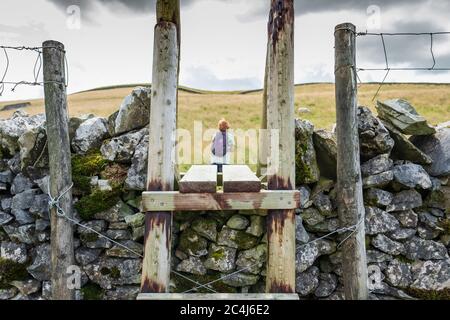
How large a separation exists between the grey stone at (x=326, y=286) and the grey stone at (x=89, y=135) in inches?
152

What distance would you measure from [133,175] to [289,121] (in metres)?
2.38

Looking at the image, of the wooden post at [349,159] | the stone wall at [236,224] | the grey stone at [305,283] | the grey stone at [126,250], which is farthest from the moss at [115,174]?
the wooden post at [349,159]

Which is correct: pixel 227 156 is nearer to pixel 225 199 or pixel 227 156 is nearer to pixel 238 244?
pixel 238 244

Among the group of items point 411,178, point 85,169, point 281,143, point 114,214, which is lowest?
point 114,214

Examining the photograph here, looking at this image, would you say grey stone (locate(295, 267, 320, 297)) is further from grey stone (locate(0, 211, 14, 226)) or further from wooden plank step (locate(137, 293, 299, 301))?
grey stone (locate(0, 211, 14, 226))

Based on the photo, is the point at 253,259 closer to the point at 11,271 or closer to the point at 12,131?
the point at 11,271

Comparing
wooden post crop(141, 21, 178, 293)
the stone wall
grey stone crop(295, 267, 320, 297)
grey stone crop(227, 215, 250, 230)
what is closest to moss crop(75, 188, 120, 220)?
the stone wall

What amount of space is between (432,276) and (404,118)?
2.28 meters

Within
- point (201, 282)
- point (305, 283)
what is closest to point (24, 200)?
point (201, 282)

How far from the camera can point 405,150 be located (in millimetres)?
5320

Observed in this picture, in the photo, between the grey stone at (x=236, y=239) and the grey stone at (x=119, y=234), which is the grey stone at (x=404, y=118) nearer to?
the grey stone at (x=236, y=239)

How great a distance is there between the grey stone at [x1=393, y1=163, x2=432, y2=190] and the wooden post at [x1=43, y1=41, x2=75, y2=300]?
4.64 meters

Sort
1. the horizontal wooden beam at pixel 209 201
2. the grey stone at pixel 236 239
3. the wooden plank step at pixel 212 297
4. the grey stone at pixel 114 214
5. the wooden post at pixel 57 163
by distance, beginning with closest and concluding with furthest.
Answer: the wooden plank step at pixel 212 297, the horizontal wooden beam at pixel 209 201, the wooden post at pixel 57 163, the grey stone at pixel 236 239, the grey stone at pixel 114 214

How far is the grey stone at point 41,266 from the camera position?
5.15m
